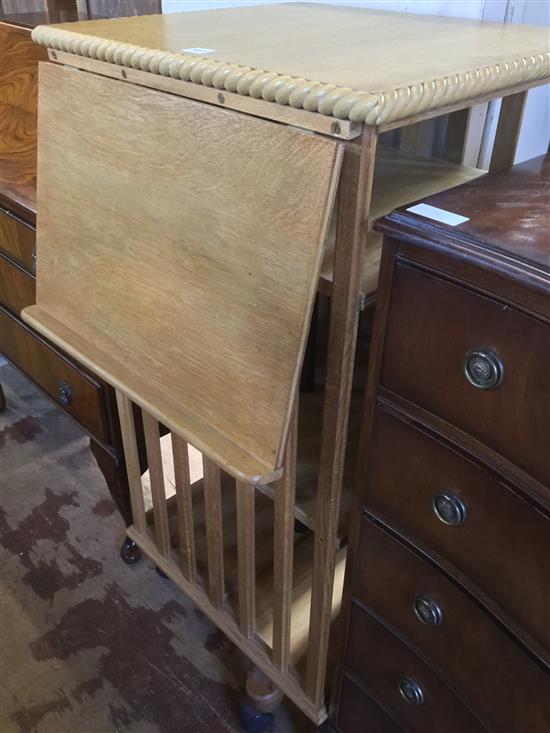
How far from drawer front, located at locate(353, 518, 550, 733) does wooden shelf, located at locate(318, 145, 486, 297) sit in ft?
1.09

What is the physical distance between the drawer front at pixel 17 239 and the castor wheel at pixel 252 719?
958 millimetres

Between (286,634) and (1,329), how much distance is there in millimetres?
1006

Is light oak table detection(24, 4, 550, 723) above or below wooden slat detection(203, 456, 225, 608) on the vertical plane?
above

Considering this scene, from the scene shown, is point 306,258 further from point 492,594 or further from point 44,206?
point 44,206

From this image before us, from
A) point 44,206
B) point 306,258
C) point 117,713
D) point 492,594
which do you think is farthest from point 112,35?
point 117,713

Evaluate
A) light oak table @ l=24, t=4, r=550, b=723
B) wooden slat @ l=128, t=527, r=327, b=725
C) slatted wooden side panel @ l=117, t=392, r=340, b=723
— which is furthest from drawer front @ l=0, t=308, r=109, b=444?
wooden slat @ l=128, t=527, r=327, b=725

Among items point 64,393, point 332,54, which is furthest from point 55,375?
point 332,54

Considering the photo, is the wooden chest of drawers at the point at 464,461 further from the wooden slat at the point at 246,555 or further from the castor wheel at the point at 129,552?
the castor wheel at the point at 129,552

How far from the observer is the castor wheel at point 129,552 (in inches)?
62.4

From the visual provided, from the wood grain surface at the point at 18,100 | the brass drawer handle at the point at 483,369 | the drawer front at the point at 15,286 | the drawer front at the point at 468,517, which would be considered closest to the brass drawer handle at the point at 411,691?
the drawer front at the point at 468,517

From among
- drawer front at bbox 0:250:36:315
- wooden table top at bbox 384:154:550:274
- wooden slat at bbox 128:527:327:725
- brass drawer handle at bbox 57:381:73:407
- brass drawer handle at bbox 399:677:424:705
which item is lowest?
wooden slat at bbox 128:527:327:725

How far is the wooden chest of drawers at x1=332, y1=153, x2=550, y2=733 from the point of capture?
0.60 m

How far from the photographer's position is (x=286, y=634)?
3.47ft

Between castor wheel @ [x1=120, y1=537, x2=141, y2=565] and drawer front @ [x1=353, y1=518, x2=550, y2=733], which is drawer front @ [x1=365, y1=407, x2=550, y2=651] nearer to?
drawer front @ [x1=353, y1=518, x2=550, y2=733]
